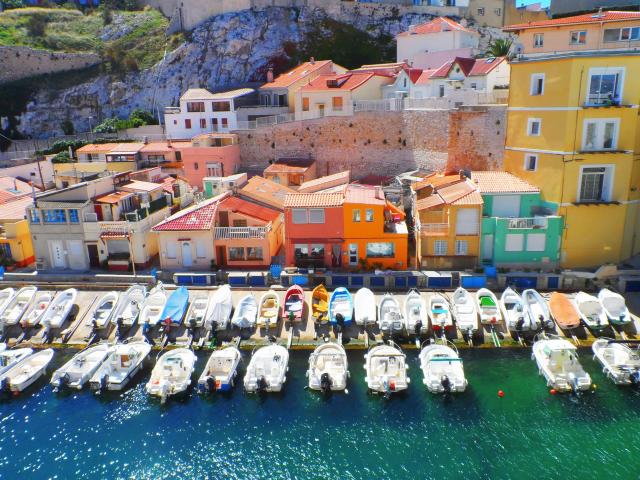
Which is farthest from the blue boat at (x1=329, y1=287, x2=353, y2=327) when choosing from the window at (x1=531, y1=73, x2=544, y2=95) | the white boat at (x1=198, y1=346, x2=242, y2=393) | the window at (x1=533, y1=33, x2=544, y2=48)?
the window at (x1=533, y1=33, x2=544, y2=48)

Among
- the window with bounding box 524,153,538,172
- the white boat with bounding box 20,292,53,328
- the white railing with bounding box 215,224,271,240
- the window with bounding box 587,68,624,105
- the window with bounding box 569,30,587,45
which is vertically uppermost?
the window with bounding box 569,30,587,45

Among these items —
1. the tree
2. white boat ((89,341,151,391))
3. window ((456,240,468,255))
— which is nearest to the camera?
white boat ((89,341,151,391))

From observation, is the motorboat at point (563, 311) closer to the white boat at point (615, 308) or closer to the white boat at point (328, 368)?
the white boat at point (615, 308)

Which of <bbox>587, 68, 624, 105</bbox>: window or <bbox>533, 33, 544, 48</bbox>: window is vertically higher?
<bbox>533, 33, 544, 48</bbox>: window

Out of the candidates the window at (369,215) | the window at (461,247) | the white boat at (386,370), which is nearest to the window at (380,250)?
the window at (369,215)

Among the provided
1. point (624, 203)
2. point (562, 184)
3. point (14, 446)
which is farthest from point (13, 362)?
point (624, 203)

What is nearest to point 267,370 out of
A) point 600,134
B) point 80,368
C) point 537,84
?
point 80,368

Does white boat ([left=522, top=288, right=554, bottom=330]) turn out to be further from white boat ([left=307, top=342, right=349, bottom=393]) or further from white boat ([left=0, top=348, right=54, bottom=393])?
white boat ([left=0, top=348, right=54, bottom=393])

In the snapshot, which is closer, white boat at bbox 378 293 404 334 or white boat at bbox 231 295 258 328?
white boat at bbox 378 293 404 334
